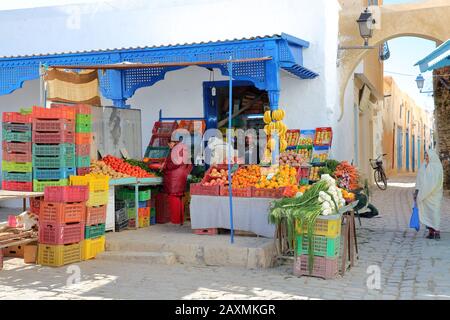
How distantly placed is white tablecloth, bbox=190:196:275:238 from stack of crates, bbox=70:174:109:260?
1324 mm

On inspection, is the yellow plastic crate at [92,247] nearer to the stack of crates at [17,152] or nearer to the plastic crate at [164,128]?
the stack of crates at [17,152]

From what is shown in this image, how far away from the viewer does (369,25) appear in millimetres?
11664

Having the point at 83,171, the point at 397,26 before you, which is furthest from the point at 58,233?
the point at 397,26

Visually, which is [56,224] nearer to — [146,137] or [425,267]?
[425,267]

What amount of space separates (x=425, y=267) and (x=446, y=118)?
999 centimetres

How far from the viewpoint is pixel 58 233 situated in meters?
6.66

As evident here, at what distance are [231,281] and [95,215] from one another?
90.0 inches

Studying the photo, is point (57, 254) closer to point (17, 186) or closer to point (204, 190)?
point (17, 186)

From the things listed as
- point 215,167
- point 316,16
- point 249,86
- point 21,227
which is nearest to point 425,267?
point 215,167

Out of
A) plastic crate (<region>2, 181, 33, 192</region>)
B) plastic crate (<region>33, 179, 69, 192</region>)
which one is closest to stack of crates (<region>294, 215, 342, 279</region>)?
plastic crate (<region>33, 179, 69, 192</region>)

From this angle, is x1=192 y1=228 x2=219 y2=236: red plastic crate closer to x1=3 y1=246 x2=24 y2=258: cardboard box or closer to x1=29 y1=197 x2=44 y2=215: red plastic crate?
x1=29 y1=197 x2=44 y2=215: red plastic crate

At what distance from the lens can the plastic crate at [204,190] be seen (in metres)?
7.80

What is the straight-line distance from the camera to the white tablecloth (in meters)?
7.48
